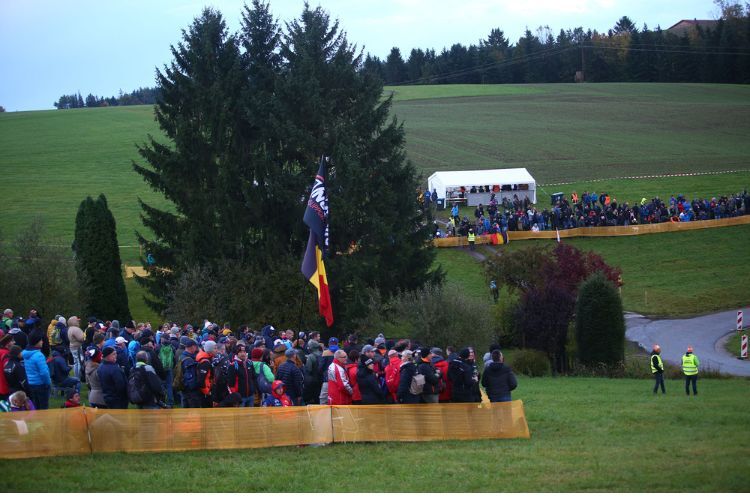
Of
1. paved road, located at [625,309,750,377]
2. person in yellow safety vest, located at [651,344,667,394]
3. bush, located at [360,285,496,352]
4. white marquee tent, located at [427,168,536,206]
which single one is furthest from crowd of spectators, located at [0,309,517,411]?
white marquee tent, located at [427,168,536,206]

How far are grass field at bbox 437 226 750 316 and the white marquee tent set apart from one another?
27.0 feet

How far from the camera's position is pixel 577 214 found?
197 ft

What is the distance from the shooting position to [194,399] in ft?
52.8

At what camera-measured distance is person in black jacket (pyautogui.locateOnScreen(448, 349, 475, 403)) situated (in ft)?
54.7

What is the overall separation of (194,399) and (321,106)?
26196mm

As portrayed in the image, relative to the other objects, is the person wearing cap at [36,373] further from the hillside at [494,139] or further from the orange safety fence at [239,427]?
the hillside at [494,139]

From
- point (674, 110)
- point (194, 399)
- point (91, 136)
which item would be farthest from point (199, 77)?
point (674, 110)

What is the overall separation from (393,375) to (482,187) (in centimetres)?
4878

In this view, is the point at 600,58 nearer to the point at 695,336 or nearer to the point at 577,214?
the point at 577,214

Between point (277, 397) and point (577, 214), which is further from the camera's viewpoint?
point (577, 214)

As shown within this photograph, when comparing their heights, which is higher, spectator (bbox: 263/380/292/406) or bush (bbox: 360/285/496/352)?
spectator (bbox: 263/380/292/406)

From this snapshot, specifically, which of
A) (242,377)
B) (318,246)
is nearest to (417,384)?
(242,377)

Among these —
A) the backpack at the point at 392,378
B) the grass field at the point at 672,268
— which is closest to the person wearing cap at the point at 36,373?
the backpack at the point at 392,378

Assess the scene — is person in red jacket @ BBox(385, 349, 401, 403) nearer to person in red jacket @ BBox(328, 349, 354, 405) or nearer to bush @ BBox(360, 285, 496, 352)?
person in red jacket @ BBox(328, 349, 354, 405)
